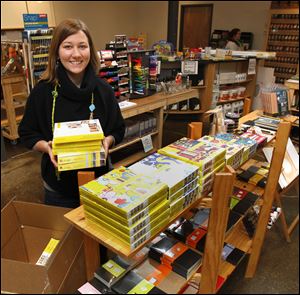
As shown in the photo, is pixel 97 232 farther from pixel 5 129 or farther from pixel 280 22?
pixel 280 22

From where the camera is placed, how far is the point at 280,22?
645cm

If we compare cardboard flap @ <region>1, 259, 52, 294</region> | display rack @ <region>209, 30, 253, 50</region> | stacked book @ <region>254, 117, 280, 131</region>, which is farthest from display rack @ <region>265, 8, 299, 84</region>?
cardboard flap @ <region>1, 259, 52, 294</region>

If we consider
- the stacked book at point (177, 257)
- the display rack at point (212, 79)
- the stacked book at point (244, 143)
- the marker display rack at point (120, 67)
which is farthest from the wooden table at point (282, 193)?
the display rack at point (212, 79)

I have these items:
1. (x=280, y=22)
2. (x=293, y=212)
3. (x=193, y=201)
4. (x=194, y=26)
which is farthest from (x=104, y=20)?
(x=193, y=201)

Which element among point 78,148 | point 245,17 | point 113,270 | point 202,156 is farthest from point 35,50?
point 245,17

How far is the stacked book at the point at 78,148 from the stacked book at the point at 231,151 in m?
0.61

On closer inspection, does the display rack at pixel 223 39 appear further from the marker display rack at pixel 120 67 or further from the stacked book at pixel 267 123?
the stacked book at pixel 267 123

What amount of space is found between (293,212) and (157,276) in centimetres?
215

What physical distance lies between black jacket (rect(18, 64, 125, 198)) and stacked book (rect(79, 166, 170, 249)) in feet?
1.45

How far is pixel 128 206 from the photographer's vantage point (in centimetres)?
91

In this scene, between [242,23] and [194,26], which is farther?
[194,26]

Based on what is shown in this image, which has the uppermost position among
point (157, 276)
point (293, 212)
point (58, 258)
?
point (58, 258)

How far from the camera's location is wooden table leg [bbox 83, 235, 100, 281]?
3.92ft

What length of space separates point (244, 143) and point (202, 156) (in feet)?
1.44
